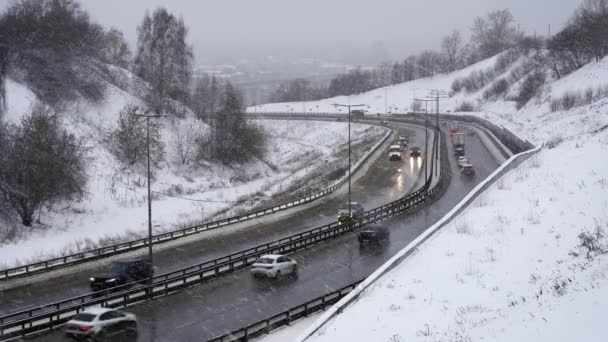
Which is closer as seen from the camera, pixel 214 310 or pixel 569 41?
pixel 214 310

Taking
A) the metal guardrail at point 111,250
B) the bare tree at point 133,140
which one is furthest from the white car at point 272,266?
the bare tree at point 133,140

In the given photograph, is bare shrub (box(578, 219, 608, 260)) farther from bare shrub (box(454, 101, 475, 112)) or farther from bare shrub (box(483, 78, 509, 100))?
bare shrub (box(483, 78, 509, 100))

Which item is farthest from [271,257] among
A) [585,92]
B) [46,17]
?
[585,92]

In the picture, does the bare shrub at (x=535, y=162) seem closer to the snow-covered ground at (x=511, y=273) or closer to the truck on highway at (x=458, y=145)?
the snow-covered ground at (x=511, y=273)

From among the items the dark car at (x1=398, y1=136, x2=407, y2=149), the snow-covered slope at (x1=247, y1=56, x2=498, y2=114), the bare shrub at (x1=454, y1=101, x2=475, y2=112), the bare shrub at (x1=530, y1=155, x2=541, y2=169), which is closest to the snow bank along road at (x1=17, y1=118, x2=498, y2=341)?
the bare shrub at (x1=530, y1=155, x2=541, y2=169)

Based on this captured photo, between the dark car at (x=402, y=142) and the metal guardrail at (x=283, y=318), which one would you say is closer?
the metal guardrail at (x=283, y=318)

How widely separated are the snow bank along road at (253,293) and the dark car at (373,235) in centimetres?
63

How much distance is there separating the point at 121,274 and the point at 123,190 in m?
25.0

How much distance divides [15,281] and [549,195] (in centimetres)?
2852

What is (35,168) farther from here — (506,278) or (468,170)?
(468,170)

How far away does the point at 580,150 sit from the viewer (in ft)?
143

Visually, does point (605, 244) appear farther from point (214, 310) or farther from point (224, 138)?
point (224, 138)

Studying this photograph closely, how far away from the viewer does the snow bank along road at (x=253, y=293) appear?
77.0 ft

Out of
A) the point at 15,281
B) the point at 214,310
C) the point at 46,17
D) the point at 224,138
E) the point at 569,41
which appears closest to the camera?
the point at 214,310
